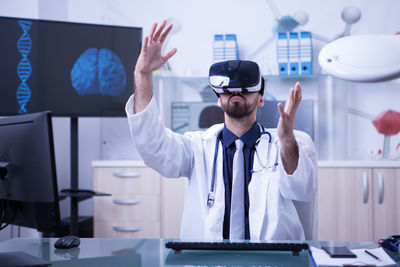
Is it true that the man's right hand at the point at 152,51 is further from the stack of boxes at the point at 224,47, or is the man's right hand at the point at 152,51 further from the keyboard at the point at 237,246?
the stack of boxes at the point at 224,47

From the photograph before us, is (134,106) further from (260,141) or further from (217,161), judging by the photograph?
(260,141)

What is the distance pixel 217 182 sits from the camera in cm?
157

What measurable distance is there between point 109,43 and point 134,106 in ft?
5.03

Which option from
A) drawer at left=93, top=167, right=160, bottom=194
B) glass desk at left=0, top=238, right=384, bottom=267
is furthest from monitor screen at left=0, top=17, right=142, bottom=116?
glass desk at left=0, top=238, right=384, bottom=267

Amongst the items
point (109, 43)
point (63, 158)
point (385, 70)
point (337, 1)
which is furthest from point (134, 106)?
point (337, 1)

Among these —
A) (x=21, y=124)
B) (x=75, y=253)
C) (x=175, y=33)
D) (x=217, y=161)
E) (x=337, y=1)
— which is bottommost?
(x=75, y=253)

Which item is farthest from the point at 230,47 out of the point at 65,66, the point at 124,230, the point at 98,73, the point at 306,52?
the point at 124,230

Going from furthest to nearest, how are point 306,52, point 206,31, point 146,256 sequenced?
point 206,31, point 306,52, point 146,256

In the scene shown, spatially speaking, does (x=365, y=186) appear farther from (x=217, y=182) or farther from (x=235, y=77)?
(x=235, y=77)

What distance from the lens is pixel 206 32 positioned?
352 cm

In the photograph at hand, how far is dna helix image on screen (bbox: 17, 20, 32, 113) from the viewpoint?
2.69m

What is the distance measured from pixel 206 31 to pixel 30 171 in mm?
2682

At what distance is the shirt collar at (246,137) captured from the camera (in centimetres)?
163

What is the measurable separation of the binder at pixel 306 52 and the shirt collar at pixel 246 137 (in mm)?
1576
